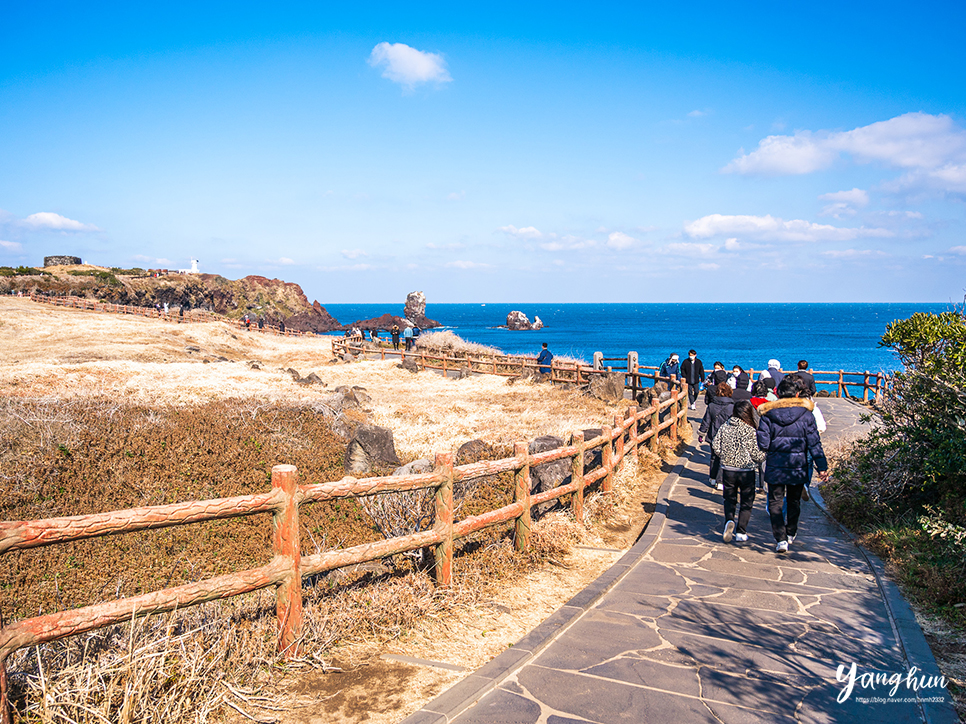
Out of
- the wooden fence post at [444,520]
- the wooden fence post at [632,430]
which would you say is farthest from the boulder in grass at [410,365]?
the wooden fence post at [444,520]

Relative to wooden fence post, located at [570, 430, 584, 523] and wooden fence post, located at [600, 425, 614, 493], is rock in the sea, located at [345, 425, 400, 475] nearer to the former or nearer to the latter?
wooden fence post, located at [600, 425, 614, 493]

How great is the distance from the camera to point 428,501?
6988mm

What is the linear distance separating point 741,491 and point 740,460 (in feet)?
1.42

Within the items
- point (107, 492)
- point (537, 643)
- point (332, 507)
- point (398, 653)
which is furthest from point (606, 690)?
point (107, 492)

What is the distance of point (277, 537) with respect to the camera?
4.18m

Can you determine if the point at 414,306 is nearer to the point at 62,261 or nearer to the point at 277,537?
the point at 62,261

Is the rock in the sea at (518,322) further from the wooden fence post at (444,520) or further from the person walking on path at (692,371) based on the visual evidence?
the wooden fence post at (444,520)

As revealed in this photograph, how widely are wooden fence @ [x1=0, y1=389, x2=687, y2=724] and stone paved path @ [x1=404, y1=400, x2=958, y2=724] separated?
112 centimetres

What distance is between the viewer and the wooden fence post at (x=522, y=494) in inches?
259

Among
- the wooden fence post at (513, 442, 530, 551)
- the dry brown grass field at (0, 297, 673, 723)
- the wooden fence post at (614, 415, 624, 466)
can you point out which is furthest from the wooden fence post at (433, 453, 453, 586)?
the wooden fence post at (614, 415, 624, 466)

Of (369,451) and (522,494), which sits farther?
(369,451)

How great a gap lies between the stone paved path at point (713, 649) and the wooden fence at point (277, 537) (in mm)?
1124

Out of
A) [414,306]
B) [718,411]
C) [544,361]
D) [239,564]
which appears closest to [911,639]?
[718,411]

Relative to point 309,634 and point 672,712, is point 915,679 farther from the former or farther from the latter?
point 309,634
